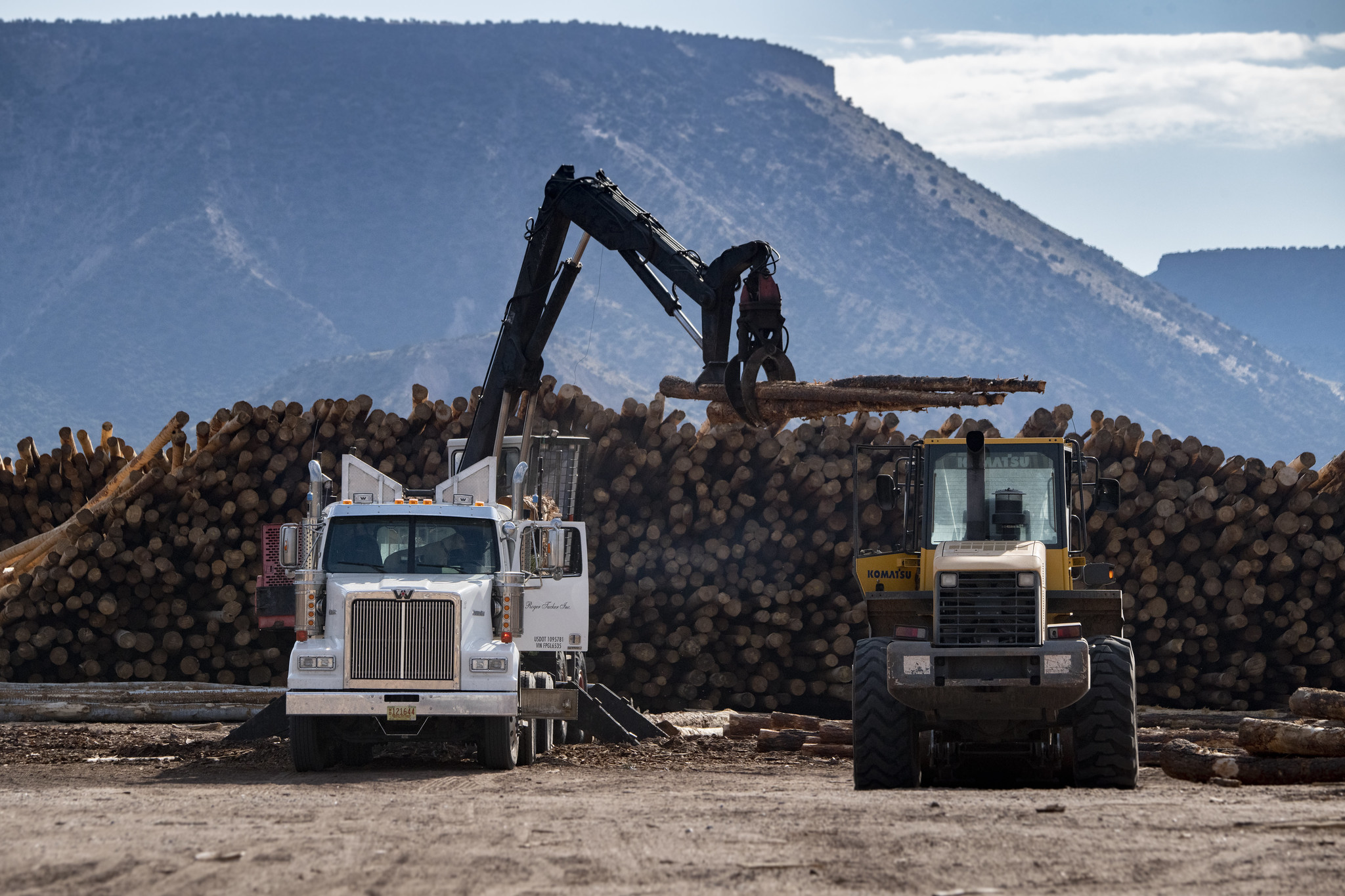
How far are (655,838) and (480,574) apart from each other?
4.87 meters

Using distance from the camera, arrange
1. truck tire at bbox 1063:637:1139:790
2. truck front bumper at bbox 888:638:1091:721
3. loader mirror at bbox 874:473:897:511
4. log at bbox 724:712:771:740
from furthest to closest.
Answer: log at bbox 724:712:771:740 → loader mirror at bbox 874:473:897:511 → truck tire at bbox 1063:637:1139:790 → truck front bumper at bbox 888:638:1091:721

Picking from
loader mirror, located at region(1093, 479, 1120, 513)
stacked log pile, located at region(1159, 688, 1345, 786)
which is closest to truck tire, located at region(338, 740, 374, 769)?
loader mirror, located at region(1093, 479, 1120, 513)

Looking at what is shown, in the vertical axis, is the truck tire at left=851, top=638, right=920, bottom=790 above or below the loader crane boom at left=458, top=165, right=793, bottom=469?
below

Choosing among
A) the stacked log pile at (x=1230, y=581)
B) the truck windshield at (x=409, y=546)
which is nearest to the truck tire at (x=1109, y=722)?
the truck windshield at (x=409, y=546)

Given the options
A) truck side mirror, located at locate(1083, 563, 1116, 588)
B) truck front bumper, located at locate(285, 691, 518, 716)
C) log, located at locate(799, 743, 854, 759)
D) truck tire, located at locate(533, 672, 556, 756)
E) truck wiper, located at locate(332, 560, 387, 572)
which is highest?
truck wiper, located at locate(332, 560, 387, 572)

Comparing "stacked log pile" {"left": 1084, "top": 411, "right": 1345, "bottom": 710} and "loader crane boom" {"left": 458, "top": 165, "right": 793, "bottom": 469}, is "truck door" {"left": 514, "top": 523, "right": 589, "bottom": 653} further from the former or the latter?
"stacked log pile" {"left": 1084, "top": 411, "right": 1345, "bottom": 710}

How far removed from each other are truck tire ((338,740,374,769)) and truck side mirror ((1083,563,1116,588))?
5.73 metres

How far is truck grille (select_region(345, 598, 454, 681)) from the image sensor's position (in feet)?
37.5

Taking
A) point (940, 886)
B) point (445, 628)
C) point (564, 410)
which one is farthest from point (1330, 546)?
point (940, 886)

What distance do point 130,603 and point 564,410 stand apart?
16.9 feet

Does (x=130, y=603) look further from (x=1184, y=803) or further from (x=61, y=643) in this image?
(x=1184, y=803)

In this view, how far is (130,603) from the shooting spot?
17031 mm

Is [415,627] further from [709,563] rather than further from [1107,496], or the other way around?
[709,563]

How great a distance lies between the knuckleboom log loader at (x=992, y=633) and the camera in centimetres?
964
